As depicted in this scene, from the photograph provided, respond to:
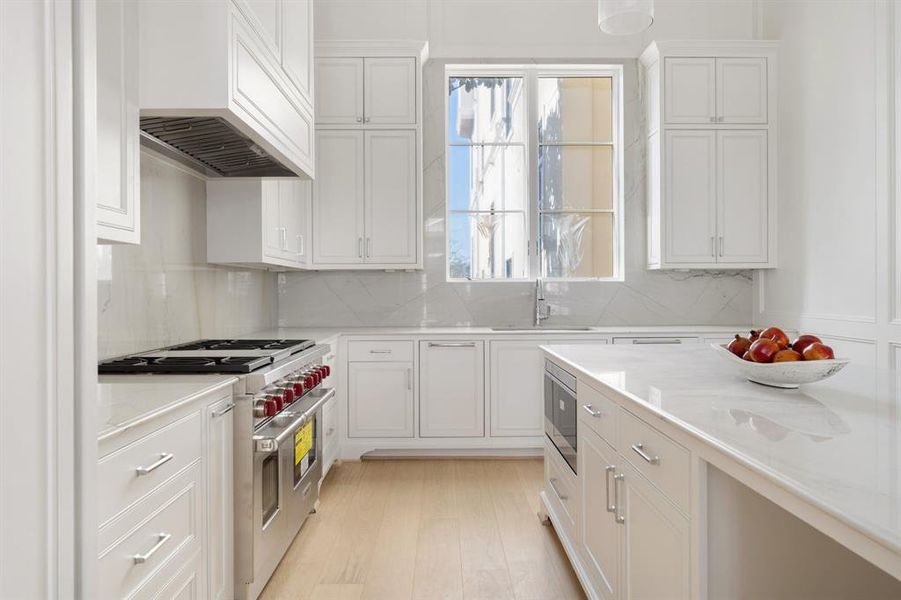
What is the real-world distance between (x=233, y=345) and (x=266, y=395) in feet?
2.47

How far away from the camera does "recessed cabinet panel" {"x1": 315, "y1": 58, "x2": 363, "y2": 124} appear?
3.86 m

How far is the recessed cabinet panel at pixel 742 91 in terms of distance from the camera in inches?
155

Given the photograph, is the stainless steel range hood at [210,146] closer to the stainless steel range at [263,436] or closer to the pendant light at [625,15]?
the stainless steel range at [263,436]

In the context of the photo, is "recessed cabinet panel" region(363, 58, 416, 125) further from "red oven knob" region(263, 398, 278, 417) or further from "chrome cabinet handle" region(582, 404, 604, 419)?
"chrome cabinet handle" region(582, 404, 604, 419)

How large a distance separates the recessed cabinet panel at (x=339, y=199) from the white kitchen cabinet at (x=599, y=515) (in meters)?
2.46

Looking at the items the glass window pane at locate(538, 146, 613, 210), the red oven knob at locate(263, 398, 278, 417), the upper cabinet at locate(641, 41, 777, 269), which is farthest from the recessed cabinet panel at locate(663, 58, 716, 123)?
the red oven knob at locate(263, 398, 278, 417)

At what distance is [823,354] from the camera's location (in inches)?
55.1

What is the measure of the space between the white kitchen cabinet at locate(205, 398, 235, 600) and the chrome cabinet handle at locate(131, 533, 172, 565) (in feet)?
0.89

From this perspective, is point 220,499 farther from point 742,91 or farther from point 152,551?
point 742,91

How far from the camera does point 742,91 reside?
396cm

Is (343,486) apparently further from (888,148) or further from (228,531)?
(888,148)

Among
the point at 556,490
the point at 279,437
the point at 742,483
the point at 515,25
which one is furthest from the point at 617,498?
the point at 515,25

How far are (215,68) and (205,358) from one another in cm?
106

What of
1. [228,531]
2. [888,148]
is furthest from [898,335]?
[228,531]
